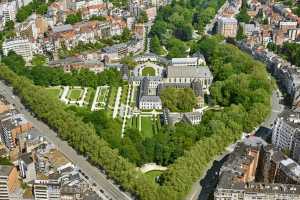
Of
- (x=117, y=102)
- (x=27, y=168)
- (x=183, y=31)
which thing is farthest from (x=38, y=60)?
(x=27, y=168)

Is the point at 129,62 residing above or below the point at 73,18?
below

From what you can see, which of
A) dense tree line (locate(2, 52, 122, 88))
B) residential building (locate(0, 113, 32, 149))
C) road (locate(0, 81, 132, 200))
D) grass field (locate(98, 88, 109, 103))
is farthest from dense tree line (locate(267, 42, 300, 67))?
residential building (locate(0, 113, 32, 149))

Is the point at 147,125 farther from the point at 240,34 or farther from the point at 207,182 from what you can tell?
the point at 240,34

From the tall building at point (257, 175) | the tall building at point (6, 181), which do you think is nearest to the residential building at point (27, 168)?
the tall building at point (6, 181)

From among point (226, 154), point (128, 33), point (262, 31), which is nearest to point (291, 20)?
point (262, 31)

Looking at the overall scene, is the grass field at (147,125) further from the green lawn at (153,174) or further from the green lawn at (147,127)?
the green lawn at (153,174)

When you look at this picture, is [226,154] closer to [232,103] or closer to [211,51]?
[232,103]
